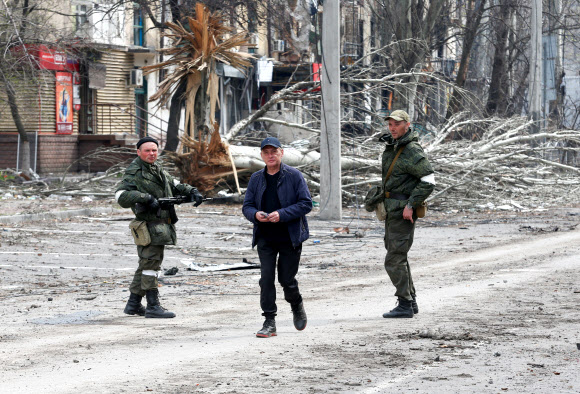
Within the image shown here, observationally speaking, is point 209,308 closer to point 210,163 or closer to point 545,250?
point 545,250

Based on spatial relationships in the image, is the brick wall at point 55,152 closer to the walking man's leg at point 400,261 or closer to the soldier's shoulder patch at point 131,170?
the soldier's shoulder patch at point 131,170

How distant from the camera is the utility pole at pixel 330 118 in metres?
18.8

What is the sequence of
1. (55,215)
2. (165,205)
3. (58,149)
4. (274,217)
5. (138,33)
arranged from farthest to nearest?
(138,33)
(58,149)
(55,215)
(165,205)
(274,217)

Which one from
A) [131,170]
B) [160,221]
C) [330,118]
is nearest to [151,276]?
[160,221]

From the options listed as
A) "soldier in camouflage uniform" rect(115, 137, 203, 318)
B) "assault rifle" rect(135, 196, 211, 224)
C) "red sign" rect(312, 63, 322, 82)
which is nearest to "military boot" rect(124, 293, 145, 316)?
"soldier in camouflage uniform" rect(115, 137, 203, 318)

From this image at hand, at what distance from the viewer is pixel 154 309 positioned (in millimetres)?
8359

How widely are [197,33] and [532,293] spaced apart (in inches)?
542

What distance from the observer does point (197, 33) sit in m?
21.5

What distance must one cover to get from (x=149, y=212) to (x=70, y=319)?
1.16 metres

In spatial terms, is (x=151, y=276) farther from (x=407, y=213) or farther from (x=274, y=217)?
(x=407, y=213)

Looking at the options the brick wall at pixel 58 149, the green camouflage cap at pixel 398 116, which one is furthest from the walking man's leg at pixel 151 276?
the brick wall at pixel 58 149

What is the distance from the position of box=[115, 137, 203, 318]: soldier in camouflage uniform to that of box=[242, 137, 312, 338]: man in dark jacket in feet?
3.44

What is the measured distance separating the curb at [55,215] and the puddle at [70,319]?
918 cm

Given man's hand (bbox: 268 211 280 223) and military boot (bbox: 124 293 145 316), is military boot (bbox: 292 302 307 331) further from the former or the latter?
military boot (bbox: 124 293 145 316)
